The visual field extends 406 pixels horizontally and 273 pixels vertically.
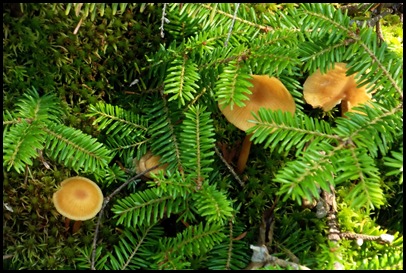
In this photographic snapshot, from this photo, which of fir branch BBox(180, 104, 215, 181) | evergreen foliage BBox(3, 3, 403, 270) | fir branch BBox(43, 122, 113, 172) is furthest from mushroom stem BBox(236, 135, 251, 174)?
fir branch BBox(43, 122, 113, 172)

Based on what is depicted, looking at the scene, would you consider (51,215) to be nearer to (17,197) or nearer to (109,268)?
(17,197)

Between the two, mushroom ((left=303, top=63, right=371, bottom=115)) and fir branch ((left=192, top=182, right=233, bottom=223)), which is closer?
fir branch ((left=192, top=182, right=233, bottom=223))

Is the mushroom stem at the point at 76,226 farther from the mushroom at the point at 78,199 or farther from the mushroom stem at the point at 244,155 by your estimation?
the mushroom stem at the point at 244,155

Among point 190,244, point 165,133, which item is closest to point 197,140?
point 165,133

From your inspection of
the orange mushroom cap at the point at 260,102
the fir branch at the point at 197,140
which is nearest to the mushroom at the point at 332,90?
the orange mushroom cap at the point at 260,102

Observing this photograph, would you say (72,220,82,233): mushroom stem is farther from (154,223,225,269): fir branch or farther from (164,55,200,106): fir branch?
(164,55,200,106): fir branch

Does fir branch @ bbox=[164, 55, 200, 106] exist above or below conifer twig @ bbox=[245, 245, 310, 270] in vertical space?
above

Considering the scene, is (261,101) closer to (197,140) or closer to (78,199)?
(197,140)
